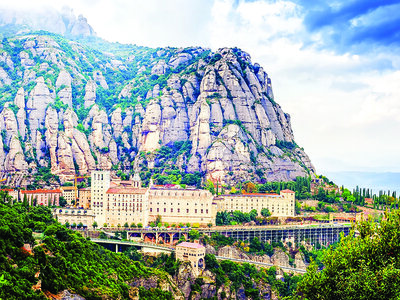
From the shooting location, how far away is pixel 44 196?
11188 cm

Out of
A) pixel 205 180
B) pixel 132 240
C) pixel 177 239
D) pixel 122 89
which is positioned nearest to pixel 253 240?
pixel 177 239

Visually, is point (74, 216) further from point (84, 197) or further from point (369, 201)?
point (369, 201)

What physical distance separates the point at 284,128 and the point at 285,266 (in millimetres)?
83042

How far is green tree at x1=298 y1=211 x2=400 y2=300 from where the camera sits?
3020cm

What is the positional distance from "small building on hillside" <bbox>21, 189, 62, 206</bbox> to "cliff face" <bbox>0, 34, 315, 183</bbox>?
20.7 m

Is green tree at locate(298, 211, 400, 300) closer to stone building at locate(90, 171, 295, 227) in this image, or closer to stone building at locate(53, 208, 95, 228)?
stone building at locate(53, 208, 95, 228)

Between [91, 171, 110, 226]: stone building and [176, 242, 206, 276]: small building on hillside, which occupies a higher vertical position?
[91, 171, 110, 226]: stone building

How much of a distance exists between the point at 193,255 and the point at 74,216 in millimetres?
32201

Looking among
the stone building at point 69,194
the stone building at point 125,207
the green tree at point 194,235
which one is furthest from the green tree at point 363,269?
the stone building at point 69,194

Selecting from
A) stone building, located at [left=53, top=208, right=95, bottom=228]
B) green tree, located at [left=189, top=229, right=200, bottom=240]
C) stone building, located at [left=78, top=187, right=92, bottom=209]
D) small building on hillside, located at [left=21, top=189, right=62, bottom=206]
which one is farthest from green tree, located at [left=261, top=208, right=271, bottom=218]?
small building on hillside, located at [left=21, top=189, right=62, bottom=206]

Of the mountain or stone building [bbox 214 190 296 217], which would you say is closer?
stone building [bbox 214 190 296 217]

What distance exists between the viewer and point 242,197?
11931 centimetres

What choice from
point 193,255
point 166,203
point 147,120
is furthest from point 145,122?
point 193,255

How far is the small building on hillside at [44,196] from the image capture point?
10906 cm
